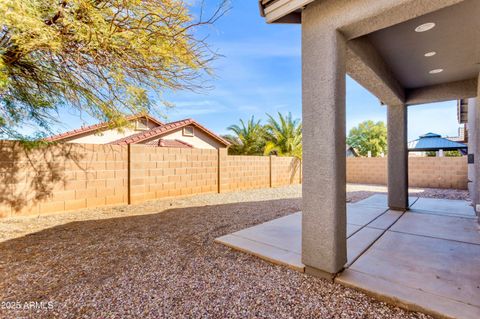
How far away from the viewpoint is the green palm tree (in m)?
14.8

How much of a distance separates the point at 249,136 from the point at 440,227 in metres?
13.3

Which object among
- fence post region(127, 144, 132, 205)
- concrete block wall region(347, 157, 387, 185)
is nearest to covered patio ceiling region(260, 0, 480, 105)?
fence post region(127, 144, 132, 205)

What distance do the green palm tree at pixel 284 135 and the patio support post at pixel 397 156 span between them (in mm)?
8970

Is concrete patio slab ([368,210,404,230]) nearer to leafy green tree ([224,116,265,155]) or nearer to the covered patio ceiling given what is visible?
the covered patio ceiling

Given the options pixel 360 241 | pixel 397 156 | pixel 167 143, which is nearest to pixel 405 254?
pixel 360 241

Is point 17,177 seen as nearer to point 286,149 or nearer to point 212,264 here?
point 212,264

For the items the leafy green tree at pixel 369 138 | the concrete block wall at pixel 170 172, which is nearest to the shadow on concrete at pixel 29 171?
the concrete block wall at pixel 170 172

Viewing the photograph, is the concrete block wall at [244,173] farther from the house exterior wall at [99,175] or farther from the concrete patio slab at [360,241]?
the concrete patio slab at [360,241]

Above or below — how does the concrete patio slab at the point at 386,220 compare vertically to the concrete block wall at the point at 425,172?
below

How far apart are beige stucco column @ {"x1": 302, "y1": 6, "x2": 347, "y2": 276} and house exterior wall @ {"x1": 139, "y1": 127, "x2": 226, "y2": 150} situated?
39.4ft

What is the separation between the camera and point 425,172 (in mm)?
11547

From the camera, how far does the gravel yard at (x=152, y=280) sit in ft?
6.81

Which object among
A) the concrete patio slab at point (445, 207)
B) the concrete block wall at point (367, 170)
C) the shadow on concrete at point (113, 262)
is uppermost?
the concrete block wall at point (367, 170)

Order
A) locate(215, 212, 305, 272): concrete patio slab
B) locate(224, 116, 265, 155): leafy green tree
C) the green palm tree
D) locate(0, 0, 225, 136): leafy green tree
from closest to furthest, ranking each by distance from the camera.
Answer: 1. locate(215, 212, 305, 272): concrete patio slab
2. locate(0, 0, 225, 136): leafy green tree
3. the green palm tree
4. locate(224, 116, 265, 155): leafy green tree
